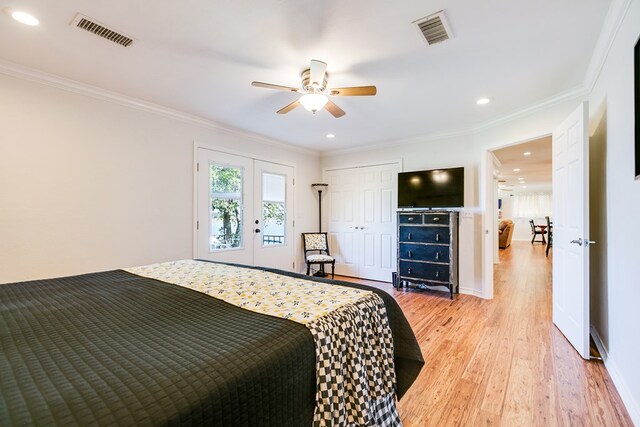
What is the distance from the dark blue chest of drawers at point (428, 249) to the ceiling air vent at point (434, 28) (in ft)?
8.06

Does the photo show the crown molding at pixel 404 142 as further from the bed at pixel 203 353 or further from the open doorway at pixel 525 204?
the bed at pixel 203 353

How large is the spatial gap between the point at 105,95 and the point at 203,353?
309 centimetres

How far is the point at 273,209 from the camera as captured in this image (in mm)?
4672

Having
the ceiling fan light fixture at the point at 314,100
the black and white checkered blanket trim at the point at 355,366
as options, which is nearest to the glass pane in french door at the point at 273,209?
the ceiling fan light fixture at the point at 314,100

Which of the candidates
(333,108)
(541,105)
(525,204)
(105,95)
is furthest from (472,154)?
(525,204)

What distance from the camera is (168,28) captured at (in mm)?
1899

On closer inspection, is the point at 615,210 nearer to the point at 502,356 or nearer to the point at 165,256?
the point at 502,356

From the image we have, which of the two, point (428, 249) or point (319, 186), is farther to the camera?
point (319, 186)

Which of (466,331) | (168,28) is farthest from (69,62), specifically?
(466,331)

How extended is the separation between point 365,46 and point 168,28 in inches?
54.0

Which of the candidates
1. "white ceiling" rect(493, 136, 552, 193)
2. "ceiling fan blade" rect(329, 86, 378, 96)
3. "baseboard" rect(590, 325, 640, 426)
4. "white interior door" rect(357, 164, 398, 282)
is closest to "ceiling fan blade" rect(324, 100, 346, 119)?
"ceiling fan blade" rect(329, 86, 378, 96)

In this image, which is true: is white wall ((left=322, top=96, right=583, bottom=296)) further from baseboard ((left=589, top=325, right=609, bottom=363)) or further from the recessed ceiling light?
the recessed ceiling light

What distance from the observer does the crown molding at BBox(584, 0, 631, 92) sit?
1666 millimetres

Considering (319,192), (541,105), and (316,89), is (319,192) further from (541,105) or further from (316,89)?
(541,105)
